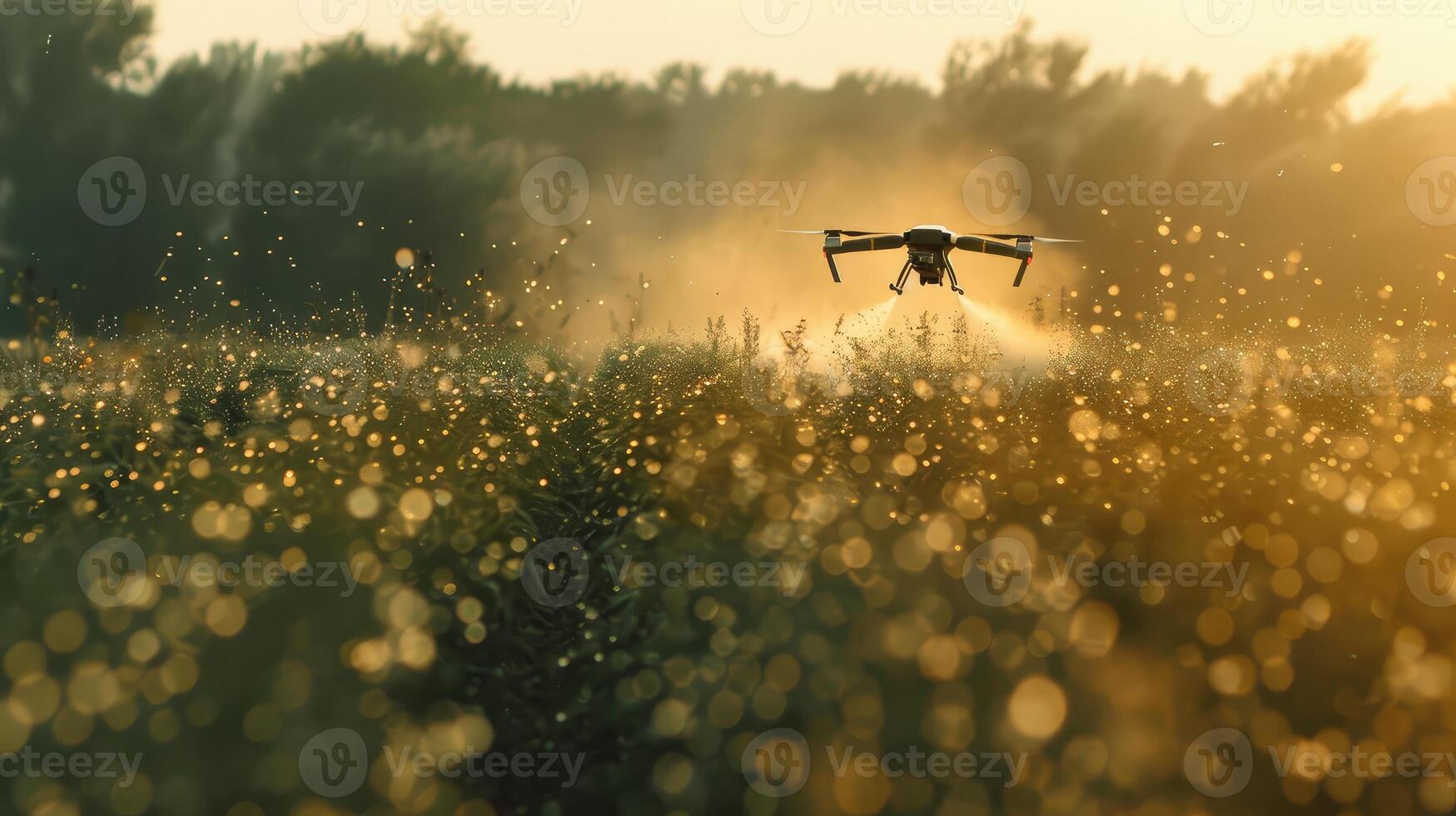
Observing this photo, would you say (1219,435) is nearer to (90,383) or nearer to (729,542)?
(729,542)

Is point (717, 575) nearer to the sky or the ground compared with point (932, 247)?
nearer to the ground

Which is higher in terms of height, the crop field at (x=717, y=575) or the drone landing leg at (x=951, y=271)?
the drone landing leg at (x=951, y=271)

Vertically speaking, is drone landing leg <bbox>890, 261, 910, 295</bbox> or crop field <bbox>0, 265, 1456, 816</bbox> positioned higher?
drone landing leg <bbox>890, 261, 910, 295</bbox>

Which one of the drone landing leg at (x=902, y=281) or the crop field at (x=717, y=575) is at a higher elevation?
the drone landing leg at (x=902, y=281)

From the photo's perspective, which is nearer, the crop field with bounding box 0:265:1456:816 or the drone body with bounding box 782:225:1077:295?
the crop field with bounding box 0:265:1456:816

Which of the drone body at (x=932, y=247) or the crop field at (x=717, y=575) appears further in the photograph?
the drone body at (x=932, y=247)

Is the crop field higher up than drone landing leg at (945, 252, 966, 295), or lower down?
lower down
